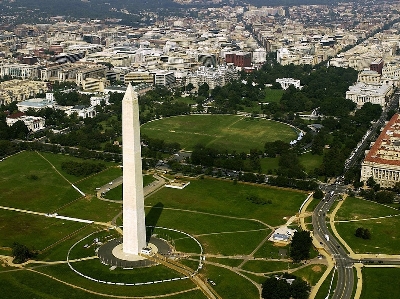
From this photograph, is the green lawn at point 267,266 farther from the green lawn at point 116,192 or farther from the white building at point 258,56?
the white building at point 258,56

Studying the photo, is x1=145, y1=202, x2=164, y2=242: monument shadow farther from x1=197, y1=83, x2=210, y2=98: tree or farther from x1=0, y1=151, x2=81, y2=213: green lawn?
x1=197, y1=83, x2=210, y2=98: tree

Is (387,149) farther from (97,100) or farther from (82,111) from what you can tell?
(97,100)

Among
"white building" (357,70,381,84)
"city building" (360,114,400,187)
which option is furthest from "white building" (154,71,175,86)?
"city building" (360,114,400,187)

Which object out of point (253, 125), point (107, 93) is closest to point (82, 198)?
point (253, 125)

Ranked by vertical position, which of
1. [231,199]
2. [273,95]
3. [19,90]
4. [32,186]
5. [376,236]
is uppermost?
[19,90]

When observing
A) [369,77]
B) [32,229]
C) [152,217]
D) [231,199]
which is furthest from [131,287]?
[369,77]

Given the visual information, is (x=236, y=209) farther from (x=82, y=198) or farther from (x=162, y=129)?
(x=162, y=129)
